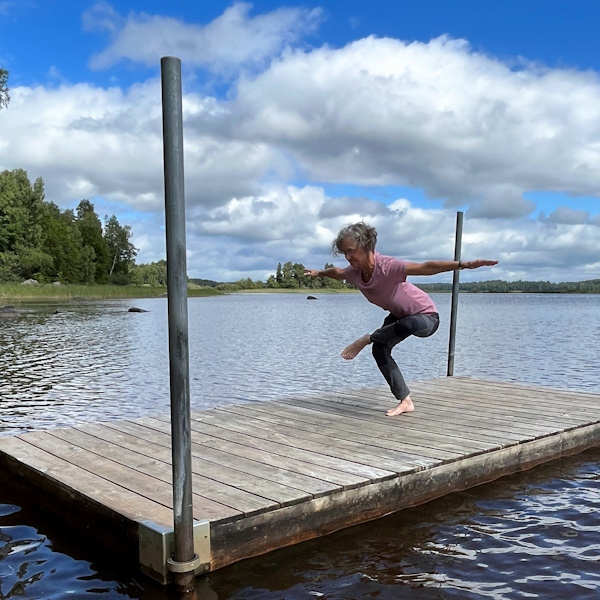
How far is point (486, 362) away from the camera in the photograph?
1953cm

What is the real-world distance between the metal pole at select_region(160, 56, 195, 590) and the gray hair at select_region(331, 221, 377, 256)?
285cm

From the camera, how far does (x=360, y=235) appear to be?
242 inches

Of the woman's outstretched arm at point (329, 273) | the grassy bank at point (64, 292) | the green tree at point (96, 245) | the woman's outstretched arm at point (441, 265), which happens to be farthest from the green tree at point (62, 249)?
the woman's outstretched arm at point (441, 265)

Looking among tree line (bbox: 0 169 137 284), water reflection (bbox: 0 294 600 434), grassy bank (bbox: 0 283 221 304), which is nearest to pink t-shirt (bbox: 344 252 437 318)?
water reflection (bbox: 0 294 600 434)

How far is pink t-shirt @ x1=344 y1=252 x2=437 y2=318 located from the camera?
6262 millimetres

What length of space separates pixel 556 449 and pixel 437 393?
2188mm

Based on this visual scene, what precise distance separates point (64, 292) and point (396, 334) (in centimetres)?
6347

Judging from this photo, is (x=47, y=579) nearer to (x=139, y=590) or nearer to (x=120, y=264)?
(x=139, y=590)

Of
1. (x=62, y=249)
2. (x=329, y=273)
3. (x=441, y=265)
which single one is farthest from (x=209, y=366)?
(x=62, y=249)

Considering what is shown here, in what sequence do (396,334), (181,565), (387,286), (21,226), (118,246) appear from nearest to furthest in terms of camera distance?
1. (181,565)
2. (387,286)
3. (396,334)
4. (21,226)
5. (118,246)

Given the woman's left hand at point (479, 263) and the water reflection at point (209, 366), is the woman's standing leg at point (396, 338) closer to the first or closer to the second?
the woman's left hand at point (479, 263)

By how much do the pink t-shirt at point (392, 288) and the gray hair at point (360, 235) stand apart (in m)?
0.25

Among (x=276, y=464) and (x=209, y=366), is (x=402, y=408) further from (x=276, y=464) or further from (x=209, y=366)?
(x=209, y=366)

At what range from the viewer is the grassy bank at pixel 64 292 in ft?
175
